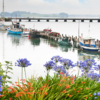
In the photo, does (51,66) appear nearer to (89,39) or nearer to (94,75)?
(94,75)

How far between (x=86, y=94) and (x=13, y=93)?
205cm

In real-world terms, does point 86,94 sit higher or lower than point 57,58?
lower

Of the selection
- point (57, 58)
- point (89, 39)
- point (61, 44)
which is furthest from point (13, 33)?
point (57, 58)

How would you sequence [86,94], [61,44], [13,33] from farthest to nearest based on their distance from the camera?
[13,33]
[61,44]
[86,94]

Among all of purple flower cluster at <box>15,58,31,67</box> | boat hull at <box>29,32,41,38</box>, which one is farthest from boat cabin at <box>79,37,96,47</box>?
purple flower cluster at <box>15,58,31,67</box>

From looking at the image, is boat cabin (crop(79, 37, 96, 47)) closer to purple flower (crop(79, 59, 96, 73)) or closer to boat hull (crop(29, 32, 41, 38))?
boat hull (crop(29, 32, 41, 38))

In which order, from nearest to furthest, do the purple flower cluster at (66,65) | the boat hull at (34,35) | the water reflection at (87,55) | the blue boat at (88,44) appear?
the purple flower cluster at (66,65) → the water reflection at (87,55) → the blue boat at (88,44) → the boat hull at (34,35)

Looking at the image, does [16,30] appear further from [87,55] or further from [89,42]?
[87,55]

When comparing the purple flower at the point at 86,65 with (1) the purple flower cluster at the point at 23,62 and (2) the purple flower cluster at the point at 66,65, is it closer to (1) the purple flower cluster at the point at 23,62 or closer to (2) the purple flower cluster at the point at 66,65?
(2) the purple flower cluster at the point at 66,65

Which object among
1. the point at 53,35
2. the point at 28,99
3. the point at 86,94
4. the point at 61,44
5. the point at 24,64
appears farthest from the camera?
the point at 53,35

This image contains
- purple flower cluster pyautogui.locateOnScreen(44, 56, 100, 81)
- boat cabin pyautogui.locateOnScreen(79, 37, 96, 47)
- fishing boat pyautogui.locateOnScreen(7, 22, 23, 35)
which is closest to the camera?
purple flower cluster pyautogui.locateOnScreen(44, 56, 100, 81)

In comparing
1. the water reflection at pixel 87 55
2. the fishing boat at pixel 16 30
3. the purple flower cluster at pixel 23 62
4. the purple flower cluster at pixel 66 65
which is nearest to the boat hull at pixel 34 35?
the fishing boat at pixel 16 30

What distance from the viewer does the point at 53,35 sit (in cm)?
5300

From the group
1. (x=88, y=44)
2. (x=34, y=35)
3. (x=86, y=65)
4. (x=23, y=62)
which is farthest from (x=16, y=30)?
(x=23, y=62)
